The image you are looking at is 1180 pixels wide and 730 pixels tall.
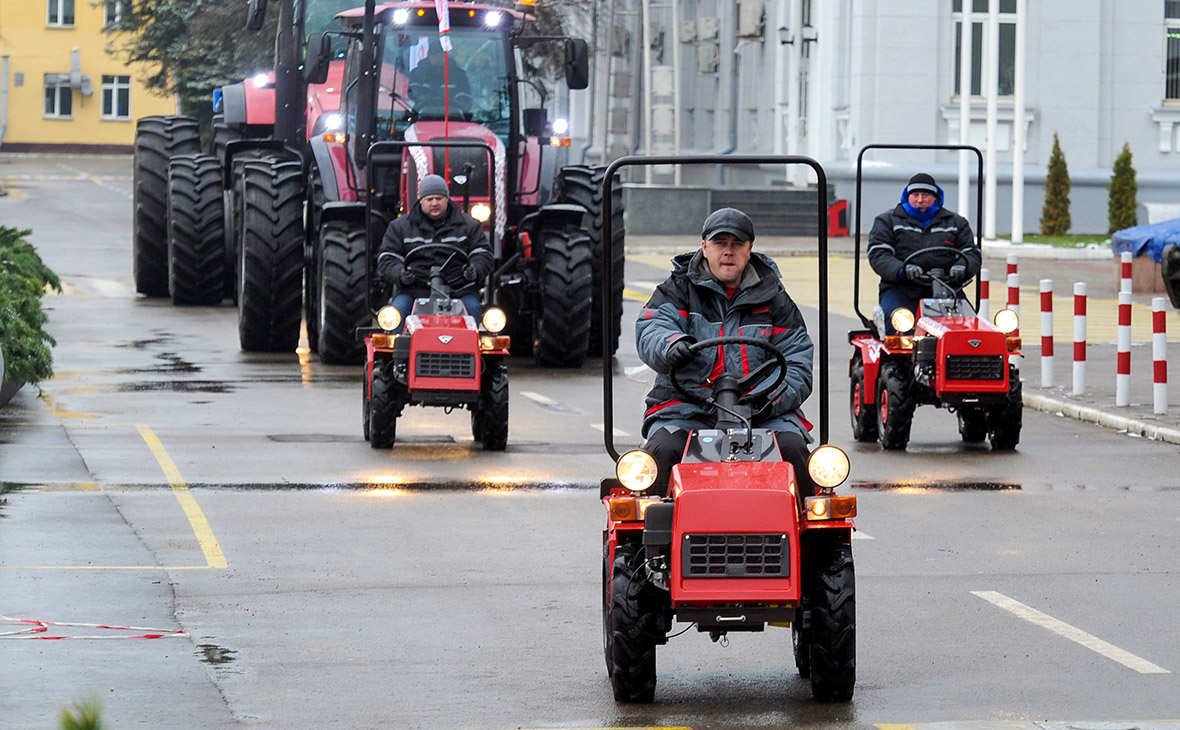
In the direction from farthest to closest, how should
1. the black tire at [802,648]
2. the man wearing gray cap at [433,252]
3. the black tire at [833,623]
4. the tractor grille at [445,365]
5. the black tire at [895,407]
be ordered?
the man wearing gray cap at [433,252] → the black tire at [895,407] → the tractor grille at [445,365] → the black tire at [802,648] → the black tire at [833,623]

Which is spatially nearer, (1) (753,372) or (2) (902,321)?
(1) (753,372)

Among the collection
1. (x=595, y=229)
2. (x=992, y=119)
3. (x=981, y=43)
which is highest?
(x=981, y=43)

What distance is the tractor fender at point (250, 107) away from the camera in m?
25.7

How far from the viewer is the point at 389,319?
581 inches

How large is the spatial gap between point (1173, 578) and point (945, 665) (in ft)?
7.53

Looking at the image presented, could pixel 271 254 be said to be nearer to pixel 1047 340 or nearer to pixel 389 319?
pixel 389 319

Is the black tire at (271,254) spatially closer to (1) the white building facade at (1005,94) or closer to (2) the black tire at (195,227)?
(2) the black tire at (195,227)

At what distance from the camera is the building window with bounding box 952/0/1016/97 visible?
42.4 meters

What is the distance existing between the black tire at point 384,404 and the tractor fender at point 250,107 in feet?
38.9

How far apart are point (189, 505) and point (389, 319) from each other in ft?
10.2

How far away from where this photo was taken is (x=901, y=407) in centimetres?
1456

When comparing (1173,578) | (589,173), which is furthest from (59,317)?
(1173,578)

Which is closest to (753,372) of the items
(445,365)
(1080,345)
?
(445,365)

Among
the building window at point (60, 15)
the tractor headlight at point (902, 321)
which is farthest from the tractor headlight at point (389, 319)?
the building window at point (60, 15)
